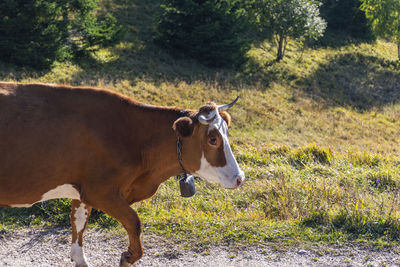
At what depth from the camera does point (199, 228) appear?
5812 millimetres

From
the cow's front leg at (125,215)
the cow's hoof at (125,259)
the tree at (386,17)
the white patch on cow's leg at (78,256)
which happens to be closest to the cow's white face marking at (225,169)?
the cow's front leg at (125,215)

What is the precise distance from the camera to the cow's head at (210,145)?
4518 mm

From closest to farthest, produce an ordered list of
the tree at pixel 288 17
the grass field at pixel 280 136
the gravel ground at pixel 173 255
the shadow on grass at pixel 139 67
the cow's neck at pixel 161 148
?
the cow's neck at pixel 161 148
the gravel ground at pixel 173 255
the grass field at pixel 280 136
the shadow on grass at pixel 139 67
the tree at pixel 288 17

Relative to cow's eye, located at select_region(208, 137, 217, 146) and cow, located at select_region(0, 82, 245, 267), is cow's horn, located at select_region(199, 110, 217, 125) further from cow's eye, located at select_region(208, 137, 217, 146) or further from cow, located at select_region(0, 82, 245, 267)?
cow's eye, located at select_region(208, 137, 217, 146)

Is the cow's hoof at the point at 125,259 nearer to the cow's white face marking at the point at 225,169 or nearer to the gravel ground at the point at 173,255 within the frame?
the gravel ground at the point at 173,255

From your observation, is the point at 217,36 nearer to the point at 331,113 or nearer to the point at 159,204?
the point at 331,113

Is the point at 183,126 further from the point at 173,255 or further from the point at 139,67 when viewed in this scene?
the point at 139,67

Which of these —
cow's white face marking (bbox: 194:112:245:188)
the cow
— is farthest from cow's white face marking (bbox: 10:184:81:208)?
cow's white face marking (bbox: 194:112:245:188)

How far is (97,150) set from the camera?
443 cm

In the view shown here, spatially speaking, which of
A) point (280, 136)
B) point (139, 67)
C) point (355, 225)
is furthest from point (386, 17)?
point (355, 225)

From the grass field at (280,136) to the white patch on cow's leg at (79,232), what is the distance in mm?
1142

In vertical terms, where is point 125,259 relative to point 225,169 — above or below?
below

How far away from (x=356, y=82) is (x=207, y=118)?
2882cm

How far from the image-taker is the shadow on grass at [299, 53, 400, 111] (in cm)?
2684
